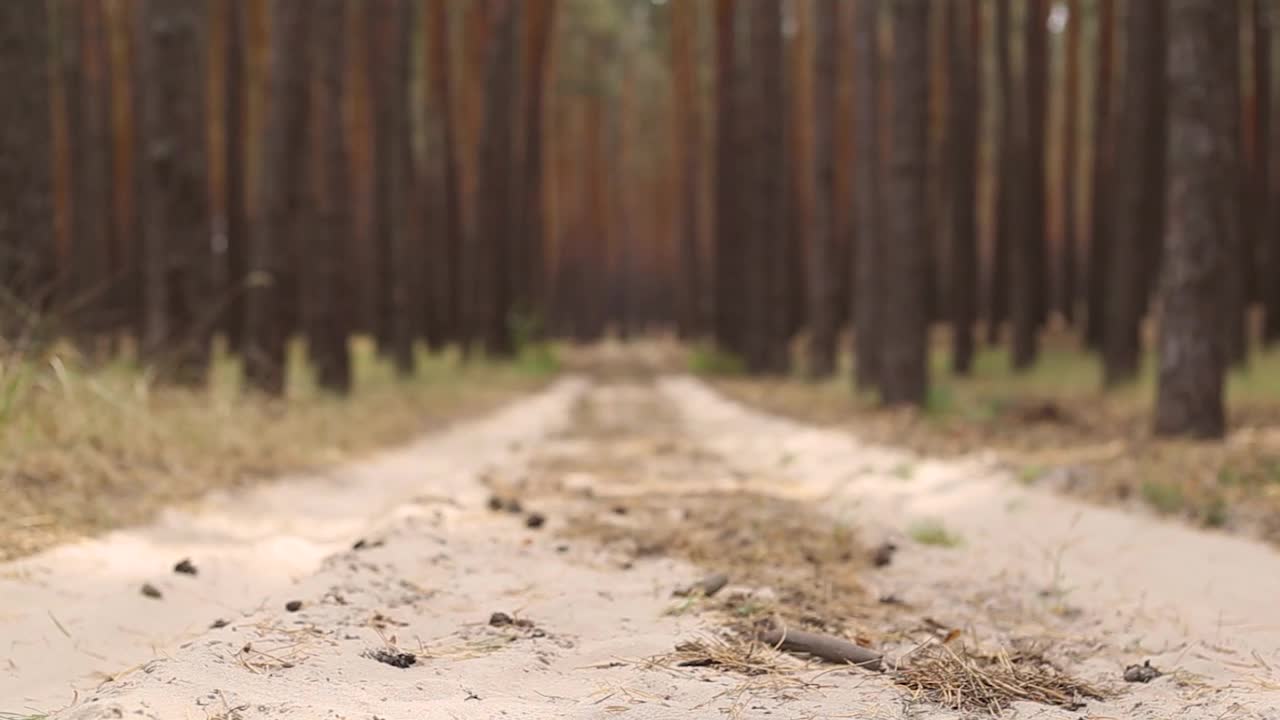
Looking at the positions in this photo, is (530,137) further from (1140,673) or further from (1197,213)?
(1140,673)

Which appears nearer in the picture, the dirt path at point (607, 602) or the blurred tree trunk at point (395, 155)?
the dirt path at point (607, 602)

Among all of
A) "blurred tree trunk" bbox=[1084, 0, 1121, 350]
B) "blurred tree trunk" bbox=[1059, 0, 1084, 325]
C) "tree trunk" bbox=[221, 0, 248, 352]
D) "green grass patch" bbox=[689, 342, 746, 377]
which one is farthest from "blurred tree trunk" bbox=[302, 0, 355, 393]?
"blurred tree trunk" bbox=[1059, 0, 1084, 325]

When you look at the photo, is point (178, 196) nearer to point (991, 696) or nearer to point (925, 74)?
point (925, 74)

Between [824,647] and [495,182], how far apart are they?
18.1 meters

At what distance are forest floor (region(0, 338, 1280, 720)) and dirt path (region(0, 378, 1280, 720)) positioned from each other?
0.5 inches

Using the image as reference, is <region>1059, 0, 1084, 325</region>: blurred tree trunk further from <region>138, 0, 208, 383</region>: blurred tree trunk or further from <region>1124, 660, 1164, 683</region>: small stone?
<region>1124, 660, 1164, 683</region>: small stone

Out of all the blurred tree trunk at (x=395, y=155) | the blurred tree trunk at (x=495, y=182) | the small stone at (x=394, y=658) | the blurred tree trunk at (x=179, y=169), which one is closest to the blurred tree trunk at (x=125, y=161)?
the blurred tree trunk at (x=395, y=155)

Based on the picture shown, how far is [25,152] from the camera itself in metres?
7.87

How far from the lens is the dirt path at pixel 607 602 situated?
8.59 feet

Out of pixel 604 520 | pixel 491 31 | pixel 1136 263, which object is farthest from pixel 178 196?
pixel 491 31

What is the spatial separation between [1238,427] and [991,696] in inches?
288

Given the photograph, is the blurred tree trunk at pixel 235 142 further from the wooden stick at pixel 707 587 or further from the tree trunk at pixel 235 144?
the wooden stick at pixel 707 587

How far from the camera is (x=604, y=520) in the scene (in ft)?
17.3

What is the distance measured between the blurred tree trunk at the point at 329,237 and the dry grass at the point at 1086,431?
14.6 ft
